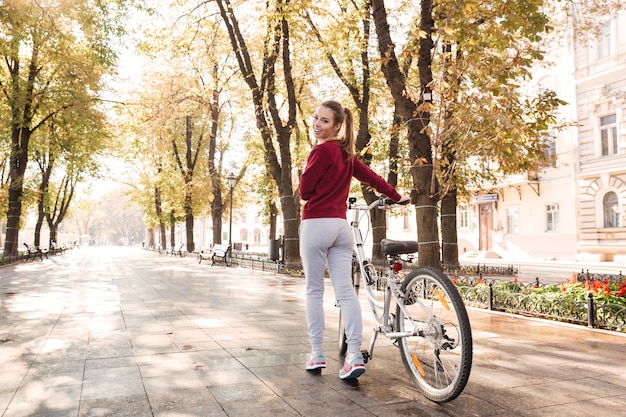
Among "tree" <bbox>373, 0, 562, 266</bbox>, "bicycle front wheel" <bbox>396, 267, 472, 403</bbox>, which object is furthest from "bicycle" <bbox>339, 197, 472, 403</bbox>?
"tree" <bbox>373, 0, 562, 266</bbox>

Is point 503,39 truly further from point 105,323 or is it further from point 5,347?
point 5,347

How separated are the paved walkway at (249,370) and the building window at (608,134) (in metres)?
20.3

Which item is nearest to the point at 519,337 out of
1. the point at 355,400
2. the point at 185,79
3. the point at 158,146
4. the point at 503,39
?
the point at 355,400

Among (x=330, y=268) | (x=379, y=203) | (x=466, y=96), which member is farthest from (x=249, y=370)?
(x=466, y=96)

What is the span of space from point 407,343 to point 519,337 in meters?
2.63

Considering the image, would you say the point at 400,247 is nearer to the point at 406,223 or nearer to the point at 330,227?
the point at 330,227

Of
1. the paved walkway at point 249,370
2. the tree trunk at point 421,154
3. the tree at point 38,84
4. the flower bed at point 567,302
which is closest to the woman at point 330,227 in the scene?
the paved walkway at point 249,370

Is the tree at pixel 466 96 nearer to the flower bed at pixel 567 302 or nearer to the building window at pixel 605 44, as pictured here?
the flower bed at pixel 567 302

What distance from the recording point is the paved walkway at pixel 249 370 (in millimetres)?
3250

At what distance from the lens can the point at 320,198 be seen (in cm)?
388

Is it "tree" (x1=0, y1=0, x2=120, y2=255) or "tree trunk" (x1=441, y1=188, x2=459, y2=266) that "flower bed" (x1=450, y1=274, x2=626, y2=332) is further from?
"tree" (x1=0, y1=0, x2=120, y2=255)

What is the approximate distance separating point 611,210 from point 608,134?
140 inches

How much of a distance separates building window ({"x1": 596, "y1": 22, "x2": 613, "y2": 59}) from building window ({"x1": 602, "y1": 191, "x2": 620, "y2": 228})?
6.54m

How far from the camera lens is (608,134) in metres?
24.2
